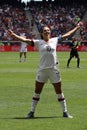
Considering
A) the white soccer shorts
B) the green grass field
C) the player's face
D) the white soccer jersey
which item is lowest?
the green grass field

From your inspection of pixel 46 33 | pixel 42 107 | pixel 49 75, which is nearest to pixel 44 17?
pixel 42 107

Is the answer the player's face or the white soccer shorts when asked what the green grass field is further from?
the player's face

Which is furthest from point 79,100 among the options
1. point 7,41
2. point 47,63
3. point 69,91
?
point 7,41

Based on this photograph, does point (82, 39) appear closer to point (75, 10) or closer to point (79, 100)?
point (75, 10)

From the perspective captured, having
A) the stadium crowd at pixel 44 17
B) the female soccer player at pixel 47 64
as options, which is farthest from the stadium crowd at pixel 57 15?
the female soccer player at pixel 47 64

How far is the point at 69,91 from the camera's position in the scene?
18250mm

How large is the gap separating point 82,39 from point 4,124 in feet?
172

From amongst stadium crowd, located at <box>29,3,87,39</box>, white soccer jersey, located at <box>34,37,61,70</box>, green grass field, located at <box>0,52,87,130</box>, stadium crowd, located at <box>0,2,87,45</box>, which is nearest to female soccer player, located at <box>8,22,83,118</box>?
white soccer jersey, located at <box>34,37,61,70</box>

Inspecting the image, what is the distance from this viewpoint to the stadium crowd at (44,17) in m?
65.3

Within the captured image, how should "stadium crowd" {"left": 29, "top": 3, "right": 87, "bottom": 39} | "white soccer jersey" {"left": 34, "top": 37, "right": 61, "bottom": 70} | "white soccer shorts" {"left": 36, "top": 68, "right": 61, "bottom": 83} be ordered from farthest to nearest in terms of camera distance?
"stadium crowd" {"left": 29, "top": 3, "right": 87, "bottom": 39}
"white soccer shorts" {"left": 36, "top": 68, "right": 61, "bottom": 83}
"white soccer jersey" {"left": 34, "top": 37, "right": 61, "bottom": 70}

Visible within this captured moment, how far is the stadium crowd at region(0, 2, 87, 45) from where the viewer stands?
65312mm

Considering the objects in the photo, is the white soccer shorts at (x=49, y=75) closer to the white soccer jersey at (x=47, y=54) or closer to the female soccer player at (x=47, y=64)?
the female soccer player at (x=47, y=64)

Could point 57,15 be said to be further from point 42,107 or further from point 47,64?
point 47,64

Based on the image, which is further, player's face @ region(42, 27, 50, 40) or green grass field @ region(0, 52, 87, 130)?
player's face @ region(42, 27, 50, 40)
